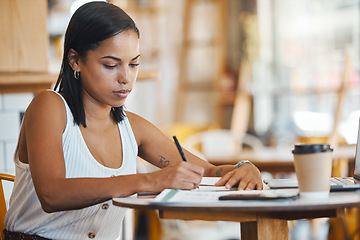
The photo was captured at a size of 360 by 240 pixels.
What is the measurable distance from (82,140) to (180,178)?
40cm

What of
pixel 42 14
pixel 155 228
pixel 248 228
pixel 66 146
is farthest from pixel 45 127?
pixel 155 228

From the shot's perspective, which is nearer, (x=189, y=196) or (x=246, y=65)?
(x=189, y=196)

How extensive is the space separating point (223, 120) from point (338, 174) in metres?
2.71

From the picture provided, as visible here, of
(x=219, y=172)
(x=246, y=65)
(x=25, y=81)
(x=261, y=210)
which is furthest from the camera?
(x=246, y=65)

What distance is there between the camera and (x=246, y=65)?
5.94 metres

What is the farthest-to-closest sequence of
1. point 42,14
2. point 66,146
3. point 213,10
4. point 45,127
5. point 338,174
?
point 213,10 → point 338,174 → point 42,14 → point 66,146 → point 45,127

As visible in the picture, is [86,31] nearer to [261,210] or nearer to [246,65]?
[261,210]

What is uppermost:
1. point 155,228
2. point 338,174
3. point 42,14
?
point 42,14

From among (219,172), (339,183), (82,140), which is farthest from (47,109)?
(339,183)

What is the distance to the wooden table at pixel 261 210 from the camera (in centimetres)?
98

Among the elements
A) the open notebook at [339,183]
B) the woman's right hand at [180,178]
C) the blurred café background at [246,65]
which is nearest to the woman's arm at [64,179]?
the woman's right hand at [180,178]

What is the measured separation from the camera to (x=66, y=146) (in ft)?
4.71

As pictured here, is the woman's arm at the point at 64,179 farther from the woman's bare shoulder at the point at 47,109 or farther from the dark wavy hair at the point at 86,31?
the dark wavy hair at the point at 86,31

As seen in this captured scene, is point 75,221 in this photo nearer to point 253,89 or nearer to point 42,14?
point 42,14
